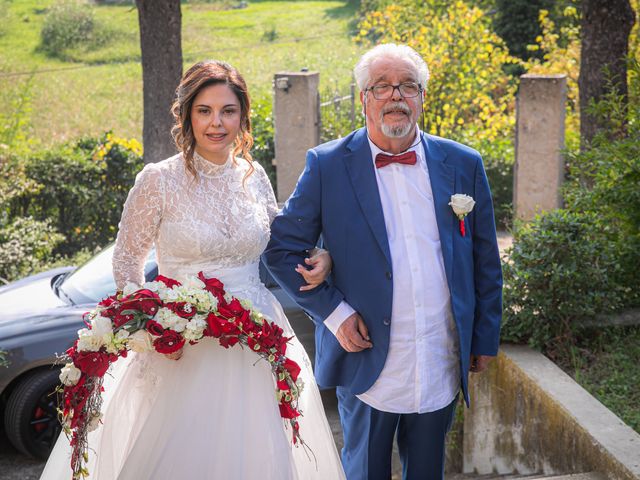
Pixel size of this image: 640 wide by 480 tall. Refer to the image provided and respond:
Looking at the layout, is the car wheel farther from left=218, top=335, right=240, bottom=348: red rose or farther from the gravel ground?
left=218, top=335, right=240, bottom=348: red rose

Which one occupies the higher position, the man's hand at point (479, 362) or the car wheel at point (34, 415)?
the man's hand at point (479, 362)

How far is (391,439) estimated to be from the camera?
140 inches

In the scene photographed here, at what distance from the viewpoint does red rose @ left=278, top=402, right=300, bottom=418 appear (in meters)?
3.38

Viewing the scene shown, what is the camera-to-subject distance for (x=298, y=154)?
11.1m

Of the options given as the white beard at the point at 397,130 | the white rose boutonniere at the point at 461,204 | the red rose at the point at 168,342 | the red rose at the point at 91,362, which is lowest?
the red rose at the point at 91,362

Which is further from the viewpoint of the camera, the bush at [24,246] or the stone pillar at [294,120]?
the stone pillar at [294,120]

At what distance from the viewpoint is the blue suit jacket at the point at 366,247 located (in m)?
3.30

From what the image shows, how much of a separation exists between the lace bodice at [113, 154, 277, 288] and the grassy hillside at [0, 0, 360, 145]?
12.6 metres

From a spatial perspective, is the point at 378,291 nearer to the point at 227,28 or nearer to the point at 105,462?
the point at 105,462

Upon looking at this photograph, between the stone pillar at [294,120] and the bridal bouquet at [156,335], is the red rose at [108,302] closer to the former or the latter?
the bridal bouquet at [156,335]

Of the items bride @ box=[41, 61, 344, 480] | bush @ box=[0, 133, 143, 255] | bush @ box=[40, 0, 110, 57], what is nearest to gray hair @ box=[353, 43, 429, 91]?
bride @ box=[41, 61, 344, 480]

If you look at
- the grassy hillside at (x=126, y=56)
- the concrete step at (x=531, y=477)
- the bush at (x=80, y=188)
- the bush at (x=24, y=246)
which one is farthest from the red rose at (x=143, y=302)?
the grassy hillside at (x=126, y=56)

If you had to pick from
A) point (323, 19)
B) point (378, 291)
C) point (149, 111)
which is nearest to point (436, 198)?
point (378, 291)

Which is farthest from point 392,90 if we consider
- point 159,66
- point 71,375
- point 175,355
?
point 159,66
